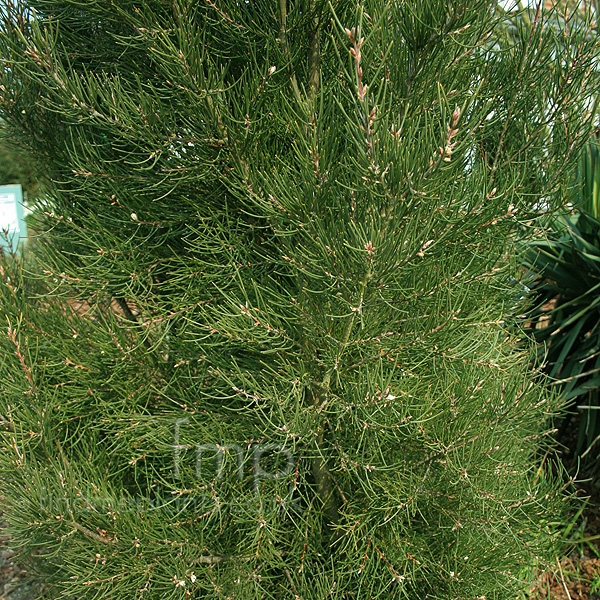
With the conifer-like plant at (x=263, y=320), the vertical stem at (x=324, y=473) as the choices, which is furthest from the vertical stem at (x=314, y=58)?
the vertical stem at (x=324, y=473)

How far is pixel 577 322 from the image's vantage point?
3.89 metres

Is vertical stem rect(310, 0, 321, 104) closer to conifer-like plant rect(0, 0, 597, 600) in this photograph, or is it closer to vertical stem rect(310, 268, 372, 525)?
conifer-like plant rect(0, 0, 597, 600)

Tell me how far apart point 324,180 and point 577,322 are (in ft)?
9.94

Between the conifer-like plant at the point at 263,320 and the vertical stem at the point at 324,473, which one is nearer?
the conifer-like plant at the point at 263,320

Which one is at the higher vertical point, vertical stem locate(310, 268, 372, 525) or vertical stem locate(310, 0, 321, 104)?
vertical stem locate(310, 0, 321, 104)

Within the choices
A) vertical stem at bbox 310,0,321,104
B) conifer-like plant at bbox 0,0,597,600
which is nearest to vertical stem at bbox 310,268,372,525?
conifer-like plant at bbox 0,0,597,600

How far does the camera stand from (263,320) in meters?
1.76

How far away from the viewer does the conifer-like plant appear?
1.69 m

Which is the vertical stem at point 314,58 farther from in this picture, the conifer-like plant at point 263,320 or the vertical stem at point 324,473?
the vertical stem at point 324,473

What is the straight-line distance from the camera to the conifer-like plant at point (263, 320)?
1.69 metres

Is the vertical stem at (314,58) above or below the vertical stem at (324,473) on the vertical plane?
above

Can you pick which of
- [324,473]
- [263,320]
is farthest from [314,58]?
[324,473]

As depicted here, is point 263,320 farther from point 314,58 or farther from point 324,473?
point 314,58

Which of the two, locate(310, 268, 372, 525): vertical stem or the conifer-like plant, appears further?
locate(310, 268, 372, 525): vertical stem
